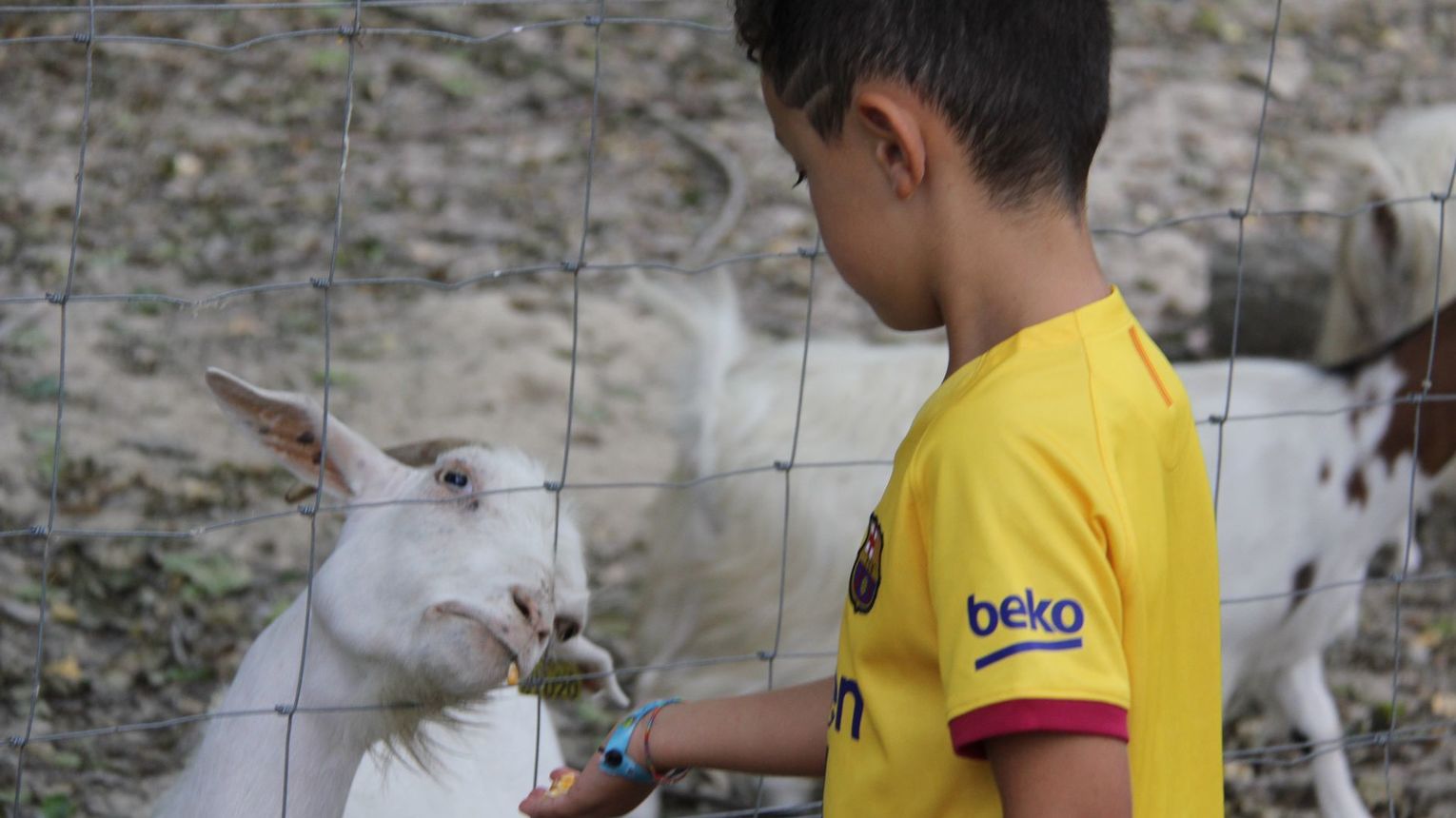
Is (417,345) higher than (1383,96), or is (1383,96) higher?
(1383,96)

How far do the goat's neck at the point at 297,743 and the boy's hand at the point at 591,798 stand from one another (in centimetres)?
28

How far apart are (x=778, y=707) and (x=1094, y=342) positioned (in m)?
0.54

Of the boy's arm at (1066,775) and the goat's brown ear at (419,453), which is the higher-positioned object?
the boy's arm at (1066,775)

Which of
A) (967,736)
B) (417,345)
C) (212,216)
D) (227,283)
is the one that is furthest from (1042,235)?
(212,216)

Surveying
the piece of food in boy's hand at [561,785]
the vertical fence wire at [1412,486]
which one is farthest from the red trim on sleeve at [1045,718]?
the vertical fence wire at [1412,486]

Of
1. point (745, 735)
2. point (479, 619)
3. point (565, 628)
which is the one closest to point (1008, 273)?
point (745, 735)

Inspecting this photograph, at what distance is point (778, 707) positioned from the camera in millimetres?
1610

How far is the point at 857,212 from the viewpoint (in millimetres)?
1361

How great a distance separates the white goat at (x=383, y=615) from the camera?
5.95 feet

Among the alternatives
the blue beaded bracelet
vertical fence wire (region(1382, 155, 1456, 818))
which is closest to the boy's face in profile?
Answer: the blue beaded bracelet

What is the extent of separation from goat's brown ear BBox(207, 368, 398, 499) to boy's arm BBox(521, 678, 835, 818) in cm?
55

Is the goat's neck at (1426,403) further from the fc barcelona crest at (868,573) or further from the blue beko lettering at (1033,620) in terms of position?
the blue beko lettering at (1033,620)

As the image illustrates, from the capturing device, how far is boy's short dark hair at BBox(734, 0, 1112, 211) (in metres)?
1.30

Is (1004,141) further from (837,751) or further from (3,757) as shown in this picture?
(3,757)
